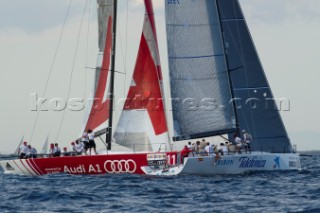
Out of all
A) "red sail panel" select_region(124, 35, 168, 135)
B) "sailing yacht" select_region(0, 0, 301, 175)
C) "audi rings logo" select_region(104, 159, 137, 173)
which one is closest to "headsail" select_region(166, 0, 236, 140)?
"sailing yacht" select_region(0, 0, 301, 175)

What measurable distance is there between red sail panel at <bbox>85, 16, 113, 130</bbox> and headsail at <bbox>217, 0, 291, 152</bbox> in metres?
5.45

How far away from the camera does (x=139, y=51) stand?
114 ft

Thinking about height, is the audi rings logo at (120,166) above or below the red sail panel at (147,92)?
below

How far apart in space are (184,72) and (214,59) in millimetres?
1437

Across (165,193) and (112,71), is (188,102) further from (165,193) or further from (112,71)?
(165,193)

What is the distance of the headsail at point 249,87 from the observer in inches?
1304

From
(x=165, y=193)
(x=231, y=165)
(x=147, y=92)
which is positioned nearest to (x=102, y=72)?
(x=147, y=92)

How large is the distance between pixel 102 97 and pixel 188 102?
4633mm

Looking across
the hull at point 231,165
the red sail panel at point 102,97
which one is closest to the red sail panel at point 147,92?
the red sail panel at point 102,97

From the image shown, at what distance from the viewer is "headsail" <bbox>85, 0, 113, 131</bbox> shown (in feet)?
114

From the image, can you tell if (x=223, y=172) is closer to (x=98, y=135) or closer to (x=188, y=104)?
(x=188, y=104)

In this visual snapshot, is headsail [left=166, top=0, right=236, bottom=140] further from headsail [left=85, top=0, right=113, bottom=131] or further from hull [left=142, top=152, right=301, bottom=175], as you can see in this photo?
headsail [left=85, top=0, right=113, bottom=131]

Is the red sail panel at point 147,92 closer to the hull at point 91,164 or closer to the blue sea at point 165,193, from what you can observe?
the hull at point 91,164

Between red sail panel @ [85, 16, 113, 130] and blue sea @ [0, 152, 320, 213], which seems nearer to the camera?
blue sea @ [0, 152, 320, 213]
